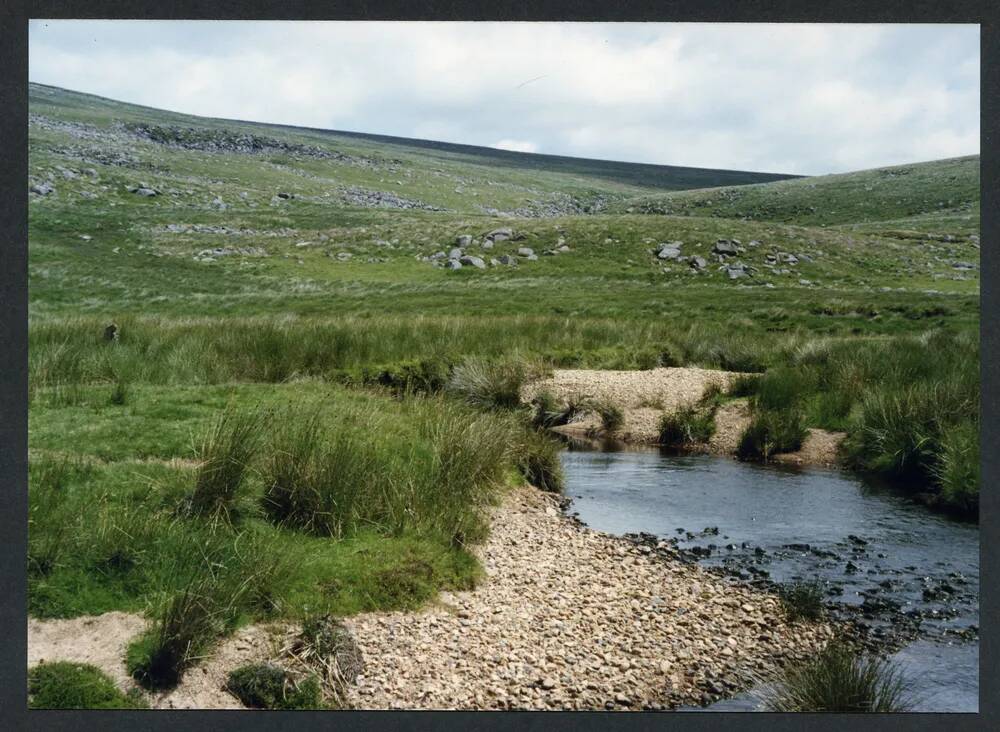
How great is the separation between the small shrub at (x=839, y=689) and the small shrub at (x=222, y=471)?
3.78m

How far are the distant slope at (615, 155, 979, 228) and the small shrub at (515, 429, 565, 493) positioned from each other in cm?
4939

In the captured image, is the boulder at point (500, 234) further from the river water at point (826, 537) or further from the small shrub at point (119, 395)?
the small shrub at point (119, 395)

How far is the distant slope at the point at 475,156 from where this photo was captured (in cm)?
8874

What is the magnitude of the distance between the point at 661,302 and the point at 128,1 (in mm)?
22519

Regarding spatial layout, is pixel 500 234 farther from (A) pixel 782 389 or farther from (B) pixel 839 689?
(B) pixel 839 689

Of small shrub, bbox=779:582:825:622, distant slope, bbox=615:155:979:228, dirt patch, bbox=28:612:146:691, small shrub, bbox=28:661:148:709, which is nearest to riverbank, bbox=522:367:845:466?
small shrub, bbox=779:582:825:622

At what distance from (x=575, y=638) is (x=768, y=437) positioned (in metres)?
6.51

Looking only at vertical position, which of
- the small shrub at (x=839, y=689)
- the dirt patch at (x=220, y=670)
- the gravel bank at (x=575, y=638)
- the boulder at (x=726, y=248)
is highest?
the boulder at (x=726, y=248)

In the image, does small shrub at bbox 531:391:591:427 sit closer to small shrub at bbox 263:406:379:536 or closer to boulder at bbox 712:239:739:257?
small shrub at bbox 263:406:379:536

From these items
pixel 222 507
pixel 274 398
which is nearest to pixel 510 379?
pixel 274 398

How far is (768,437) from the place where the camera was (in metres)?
11.2

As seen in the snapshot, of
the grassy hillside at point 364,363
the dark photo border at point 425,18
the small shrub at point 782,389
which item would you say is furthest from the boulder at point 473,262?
the dark photo border at point 425,18

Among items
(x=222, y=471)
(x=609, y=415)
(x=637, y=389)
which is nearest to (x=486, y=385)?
(x=609, y=415)

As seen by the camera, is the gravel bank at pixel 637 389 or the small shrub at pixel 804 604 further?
the gravel bank at pixel 637 389
